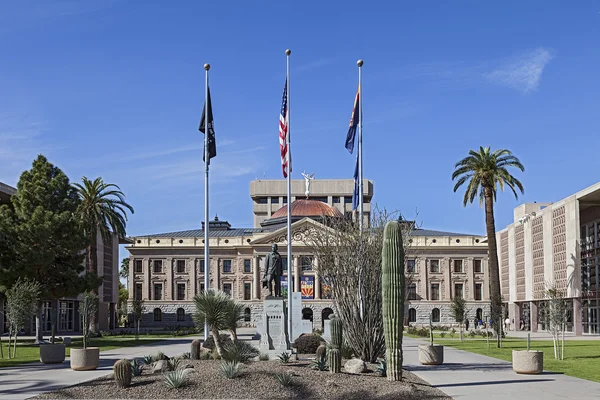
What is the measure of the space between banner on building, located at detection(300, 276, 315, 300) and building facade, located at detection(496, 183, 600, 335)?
31.5m

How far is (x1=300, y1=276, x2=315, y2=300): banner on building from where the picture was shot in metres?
105

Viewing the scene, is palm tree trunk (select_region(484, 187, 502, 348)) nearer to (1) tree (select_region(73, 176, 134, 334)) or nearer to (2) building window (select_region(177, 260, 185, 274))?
(1) tree (select_region(73, 176, 134, 334))

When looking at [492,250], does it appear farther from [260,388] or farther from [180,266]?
[180,266]

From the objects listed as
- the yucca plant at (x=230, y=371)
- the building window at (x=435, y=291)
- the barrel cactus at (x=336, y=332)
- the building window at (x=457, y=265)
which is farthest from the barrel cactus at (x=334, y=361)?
the building window at (x=457, y=265)

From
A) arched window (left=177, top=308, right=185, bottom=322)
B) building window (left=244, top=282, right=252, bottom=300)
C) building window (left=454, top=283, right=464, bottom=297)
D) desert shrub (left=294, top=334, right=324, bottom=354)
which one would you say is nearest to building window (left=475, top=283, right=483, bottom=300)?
building window (left=454, top=283, right=464, bottom=297)

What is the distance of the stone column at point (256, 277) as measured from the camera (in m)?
108

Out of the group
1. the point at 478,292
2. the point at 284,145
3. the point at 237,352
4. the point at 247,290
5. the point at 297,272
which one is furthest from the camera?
the point at 247,290

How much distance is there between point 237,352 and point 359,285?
5542mm

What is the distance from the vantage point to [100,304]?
8481 cm

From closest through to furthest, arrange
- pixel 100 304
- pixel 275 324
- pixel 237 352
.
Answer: pixel 237 352, pixel 275 324, pixel 100 304

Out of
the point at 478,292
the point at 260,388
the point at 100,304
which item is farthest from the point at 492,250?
the point at 478,292

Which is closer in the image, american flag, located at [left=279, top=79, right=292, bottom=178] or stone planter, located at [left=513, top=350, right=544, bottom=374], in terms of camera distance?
stone planter, located at [left=513, top=350, right=544, bottom=374]

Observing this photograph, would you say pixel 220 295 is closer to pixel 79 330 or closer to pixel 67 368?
pixel 67 368

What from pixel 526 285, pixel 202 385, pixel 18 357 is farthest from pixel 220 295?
pixel 526 285
